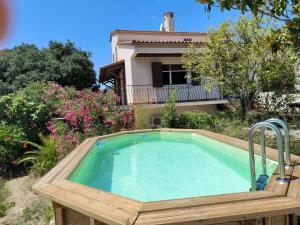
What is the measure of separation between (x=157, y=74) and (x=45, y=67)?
10.4 m

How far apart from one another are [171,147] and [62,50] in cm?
1807

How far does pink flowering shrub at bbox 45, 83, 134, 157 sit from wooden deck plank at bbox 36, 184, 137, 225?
5.93 meters

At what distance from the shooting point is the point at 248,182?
5906 mm

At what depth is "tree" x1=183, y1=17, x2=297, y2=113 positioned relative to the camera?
12.7 m

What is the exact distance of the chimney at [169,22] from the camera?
2510 centimetres

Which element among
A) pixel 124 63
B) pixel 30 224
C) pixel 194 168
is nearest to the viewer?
pixel 30 224

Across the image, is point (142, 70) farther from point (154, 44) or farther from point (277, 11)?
point (277, 11)

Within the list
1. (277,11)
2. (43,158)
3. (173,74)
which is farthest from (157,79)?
(277,11)

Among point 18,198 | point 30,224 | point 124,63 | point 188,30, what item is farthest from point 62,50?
point 30,224

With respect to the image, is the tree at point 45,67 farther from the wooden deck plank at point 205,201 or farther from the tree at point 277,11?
the wooden deck plank at point 205,201

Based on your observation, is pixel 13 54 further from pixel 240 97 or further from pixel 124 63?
pixel 240 97

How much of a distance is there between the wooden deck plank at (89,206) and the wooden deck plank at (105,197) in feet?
0.20

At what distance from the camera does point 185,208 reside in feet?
9.71

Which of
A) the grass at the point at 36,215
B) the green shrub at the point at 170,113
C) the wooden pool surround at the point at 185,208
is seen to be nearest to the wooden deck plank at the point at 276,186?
the wooden pool surround at the point at 185,208
